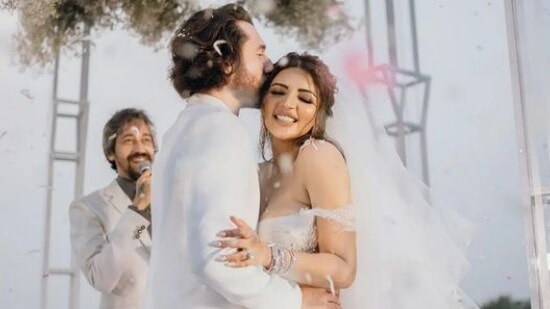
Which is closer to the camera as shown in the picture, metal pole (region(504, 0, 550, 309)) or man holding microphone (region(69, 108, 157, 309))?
metal pole (region(504, 0, 550, 309))

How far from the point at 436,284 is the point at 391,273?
0.07m

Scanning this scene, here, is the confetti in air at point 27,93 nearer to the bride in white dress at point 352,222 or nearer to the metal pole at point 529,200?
the bride in white dress at point 352,222

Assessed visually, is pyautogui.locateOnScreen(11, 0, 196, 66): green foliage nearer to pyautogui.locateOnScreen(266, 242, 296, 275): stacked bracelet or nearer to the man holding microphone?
the man holding microphone

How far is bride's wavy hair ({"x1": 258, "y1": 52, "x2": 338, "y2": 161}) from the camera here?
1070mm

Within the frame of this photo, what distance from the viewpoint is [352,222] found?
1.03 metres

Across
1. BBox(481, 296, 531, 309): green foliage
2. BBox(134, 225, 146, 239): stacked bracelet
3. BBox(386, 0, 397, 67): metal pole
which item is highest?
BBox(386, 0, 397, 67): metal pole

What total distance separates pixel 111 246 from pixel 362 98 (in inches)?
17.7

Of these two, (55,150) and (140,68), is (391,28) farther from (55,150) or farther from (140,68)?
(55,150)

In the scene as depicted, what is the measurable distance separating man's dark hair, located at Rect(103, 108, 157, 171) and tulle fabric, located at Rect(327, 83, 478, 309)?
1.04 feet

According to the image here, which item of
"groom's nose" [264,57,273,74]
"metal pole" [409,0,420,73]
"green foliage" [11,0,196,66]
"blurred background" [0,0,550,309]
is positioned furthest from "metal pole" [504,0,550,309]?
"green foliage" [11,0,196,66]

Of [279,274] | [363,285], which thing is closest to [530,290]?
[363,285]

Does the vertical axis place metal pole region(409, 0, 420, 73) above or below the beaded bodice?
above

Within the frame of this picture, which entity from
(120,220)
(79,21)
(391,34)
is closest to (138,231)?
(120,220)

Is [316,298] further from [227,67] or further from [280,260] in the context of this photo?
[227,67]
